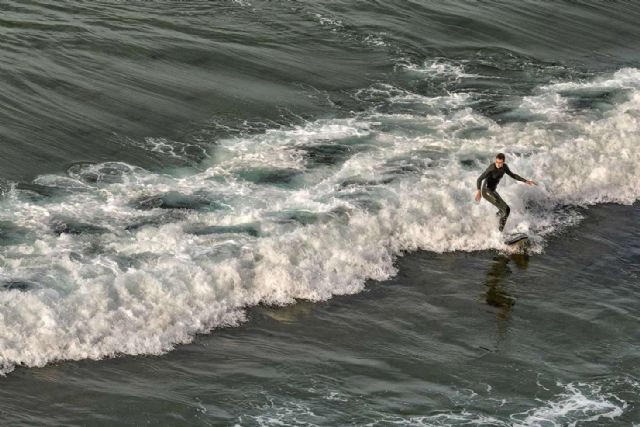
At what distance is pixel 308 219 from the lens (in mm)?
19438

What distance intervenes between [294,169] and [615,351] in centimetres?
800

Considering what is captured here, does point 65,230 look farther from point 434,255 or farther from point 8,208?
point 434,255

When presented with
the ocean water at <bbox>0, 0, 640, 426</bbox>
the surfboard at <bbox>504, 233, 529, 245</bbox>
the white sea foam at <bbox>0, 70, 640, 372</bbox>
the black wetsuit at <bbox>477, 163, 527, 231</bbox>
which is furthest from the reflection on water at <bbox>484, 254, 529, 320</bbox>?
the black wetsuit at <bbox>477, 163, 527, 231</bbox>

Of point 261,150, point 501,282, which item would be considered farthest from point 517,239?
point 261,150

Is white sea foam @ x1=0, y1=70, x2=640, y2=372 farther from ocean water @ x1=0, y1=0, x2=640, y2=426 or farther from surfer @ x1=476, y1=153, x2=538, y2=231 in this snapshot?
surfer @ x1=476, y1=153, x2=538, y2=231

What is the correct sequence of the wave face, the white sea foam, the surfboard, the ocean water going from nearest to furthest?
the ocean water → the white sea foam → the wave face → the surfboard

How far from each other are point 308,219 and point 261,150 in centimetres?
337

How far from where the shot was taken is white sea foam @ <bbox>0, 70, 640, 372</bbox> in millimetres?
15797

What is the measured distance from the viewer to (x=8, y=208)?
18.7 metres

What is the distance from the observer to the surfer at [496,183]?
1978cm

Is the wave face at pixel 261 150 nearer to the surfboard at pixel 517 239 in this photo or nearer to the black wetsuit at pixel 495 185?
the surfboard at pixel 517 239

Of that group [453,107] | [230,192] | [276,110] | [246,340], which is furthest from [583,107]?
[246,340]

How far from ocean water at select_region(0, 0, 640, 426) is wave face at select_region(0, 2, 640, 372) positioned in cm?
6

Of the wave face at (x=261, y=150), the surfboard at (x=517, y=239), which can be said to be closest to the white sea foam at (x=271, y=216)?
the wave face at (x=261, y=150)
